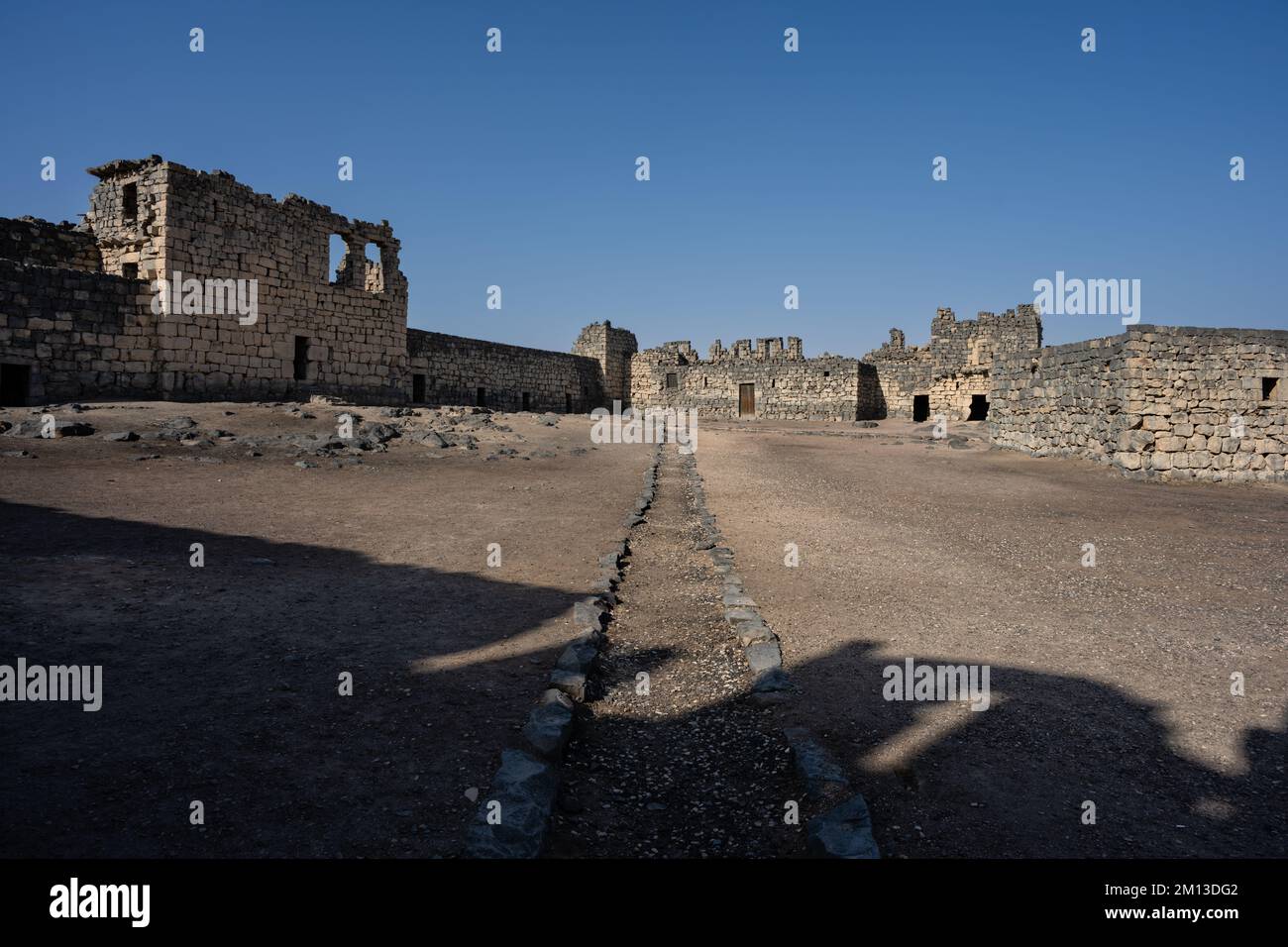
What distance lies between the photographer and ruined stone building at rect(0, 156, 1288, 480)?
51.8 feet

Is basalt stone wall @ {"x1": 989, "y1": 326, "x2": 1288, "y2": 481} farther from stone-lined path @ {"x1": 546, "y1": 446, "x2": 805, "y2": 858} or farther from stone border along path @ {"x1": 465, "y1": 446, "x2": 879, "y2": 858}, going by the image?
stone border along path @ {"x1": 465, "y1": 446, "x2": 879, "y2": 858}

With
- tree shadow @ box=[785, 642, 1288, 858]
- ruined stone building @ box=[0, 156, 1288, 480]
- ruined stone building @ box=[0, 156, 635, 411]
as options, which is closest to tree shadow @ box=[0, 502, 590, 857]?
tree shadow @ box=[785, 642, 1288, 858]

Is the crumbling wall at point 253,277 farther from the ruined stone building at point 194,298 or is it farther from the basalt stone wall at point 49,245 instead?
the basalt stone wall at point 49,245

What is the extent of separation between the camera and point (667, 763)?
3795 mm

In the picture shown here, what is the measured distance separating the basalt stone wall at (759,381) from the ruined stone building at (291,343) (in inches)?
551

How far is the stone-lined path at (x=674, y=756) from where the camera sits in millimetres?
3092

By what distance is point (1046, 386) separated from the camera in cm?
1938

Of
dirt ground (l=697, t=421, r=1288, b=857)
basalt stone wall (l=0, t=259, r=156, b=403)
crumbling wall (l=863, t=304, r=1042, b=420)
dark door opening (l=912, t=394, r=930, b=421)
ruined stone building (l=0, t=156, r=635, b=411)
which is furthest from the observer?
dark door opening (l=912, t=394, r=930, b=421)

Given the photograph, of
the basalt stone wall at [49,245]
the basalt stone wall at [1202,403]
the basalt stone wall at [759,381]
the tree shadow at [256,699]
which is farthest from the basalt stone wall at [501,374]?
the basalt stone wall at [1202,403]

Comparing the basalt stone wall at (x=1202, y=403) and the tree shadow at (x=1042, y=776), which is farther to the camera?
the basalt stone wall at (x=1202, y=403)

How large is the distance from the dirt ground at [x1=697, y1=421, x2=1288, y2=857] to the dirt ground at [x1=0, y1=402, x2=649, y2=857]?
1986mm

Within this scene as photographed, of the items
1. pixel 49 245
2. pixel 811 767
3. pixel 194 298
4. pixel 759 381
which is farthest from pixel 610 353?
pixel 811 767

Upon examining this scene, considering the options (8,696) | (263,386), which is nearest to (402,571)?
(8,696)

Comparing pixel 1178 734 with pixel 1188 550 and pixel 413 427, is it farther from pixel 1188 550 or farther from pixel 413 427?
pixel 413 427
